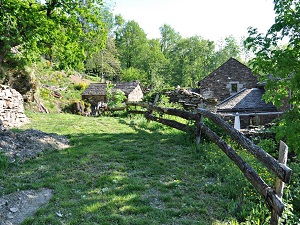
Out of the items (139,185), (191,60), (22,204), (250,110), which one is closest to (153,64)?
(191,60)

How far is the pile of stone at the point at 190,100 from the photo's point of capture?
58.0ft

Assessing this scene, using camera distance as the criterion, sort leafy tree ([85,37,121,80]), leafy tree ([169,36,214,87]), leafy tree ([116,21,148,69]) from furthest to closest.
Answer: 1. leafy tree ([169,36,214,87])
2. leafy tree ([116,21,148,69])
3. leafy tree ([85,37,121,80])

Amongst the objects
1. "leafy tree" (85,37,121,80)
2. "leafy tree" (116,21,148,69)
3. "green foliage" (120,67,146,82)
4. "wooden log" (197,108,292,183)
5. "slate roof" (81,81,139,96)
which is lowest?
"wooden log" (197,108,292,183)

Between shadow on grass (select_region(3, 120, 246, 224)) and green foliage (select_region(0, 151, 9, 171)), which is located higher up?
green foliage (select_region(0, 151, 9, 171))

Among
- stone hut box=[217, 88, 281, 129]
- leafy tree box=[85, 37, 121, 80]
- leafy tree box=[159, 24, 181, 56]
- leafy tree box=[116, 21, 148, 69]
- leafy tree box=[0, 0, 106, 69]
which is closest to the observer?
leafy tree box=[0, 0, 106, 69]

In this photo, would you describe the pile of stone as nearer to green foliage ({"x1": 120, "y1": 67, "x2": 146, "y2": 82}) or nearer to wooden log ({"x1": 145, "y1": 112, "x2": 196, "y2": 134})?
wooden log ({"x1": 145, "y1": 112, "x2": 196, "y2": 134})

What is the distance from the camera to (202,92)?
96.8 ft

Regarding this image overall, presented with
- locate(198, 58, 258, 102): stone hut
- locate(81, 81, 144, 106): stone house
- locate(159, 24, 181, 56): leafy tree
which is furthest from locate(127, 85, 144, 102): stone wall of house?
locate(159, 24, 181, 56): leafy tree

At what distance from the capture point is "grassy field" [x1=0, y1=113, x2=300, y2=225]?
13.4 feet

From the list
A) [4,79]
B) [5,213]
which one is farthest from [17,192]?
[4,79]

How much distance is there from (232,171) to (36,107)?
15592 millimetres

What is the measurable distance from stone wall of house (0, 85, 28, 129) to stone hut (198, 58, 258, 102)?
21841 mm

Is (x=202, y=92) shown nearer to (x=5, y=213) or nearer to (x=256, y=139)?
(x=256, y=139)

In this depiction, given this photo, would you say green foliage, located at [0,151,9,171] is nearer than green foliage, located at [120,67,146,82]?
Yes
